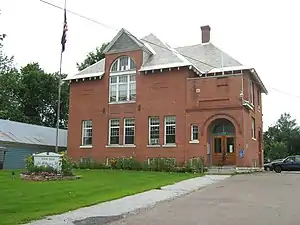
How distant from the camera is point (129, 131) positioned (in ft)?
118

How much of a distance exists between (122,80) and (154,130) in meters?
5.48

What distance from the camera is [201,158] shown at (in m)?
31.6

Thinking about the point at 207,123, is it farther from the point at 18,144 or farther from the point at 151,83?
the point at 18,144

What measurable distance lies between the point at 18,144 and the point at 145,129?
1358 cm

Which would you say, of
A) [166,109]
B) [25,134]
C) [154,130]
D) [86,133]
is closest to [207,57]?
[166,109]

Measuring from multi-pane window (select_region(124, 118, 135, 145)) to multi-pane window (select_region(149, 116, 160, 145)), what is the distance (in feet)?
5.50

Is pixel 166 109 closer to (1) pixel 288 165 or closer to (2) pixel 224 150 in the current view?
(2) pixel 224 150

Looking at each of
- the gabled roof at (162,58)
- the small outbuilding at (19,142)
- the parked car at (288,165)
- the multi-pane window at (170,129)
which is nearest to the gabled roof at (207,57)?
the gabled roof at (162,58)

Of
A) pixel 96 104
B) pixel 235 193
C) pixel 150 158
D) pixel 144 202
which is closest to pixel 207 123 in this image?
pixel 150 158

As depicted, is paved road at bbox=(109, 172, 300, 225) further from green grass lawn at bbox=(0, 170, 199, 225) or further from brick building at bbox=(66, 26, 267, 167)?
brick building at bbox=(66, 26, 267, 167)

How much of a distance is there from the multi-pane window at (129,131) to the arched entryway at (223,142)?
674 cm

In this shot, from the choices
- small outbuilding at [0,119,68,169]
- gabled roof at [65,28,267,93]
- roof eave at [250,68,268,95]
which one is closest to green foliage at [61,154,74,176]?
gabled roof at [65,28,267,93]

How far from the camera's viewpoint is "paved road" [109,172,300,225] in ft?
33.9

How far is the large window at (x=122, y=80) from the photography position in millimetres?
36500
